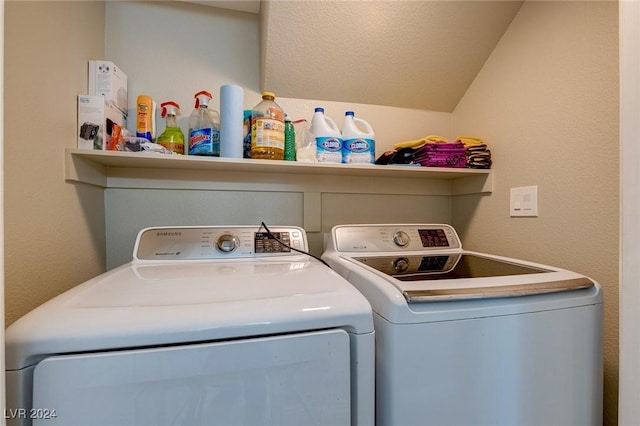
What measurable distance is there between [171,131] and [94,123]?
0.91ft

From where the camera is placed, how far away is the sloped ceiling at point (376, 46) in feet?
4.31

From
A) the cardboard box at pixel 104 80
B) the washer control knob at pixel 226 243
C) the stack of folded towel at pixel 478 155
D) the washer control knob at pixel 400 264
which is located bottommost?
the washer control knob at pixel 400 264

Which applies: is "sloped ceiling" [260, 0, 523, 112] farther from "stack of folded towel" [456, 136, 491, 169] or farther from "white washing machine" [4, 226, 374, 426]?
"white washing machine" [4, 226, 374, 426]

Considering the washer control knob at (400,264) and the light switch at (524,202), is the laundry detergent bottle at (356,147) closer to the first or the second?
the washer control knob at (400,264)

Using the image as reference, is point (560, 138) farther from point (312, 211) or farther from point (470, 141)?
point (312, 211)

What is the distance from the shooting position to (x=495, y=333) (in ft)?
2.53

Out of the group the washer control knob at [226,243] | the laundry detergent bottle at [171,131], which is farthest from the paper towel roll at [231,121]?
the washer control knob at [226,243]

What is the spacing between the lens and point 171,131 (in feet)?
4.31

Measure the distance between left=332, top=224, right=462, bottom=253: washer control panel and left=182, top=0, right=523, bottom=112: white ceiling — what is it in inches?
29.6

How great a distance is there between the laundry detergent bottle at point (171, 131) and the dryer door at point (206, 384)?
98cm

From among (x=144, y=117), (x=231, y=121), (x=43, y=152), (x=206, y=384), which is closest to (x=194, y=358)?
(x=206, y=384)

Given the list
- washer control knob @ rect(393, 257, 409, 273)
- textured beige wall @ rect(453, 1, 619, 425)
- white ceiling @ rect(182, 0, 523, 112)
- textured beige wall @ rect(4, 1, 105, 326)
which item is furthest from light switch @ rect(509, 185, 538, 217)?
textured beige wall @ rect(4, 1, 105, 326)

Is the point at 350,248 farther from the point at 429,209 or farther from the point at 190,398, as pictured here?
the point at 190,398

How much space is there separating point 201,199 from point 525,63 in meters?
1.65
